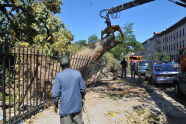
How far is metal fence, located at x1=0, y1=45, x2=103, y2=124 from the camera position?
5.61m

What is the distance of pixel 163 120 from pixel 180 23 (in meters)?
59.0

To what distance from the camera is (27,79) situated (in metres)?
6.74

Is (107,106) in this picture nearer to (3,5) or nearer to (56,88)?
(56,88)

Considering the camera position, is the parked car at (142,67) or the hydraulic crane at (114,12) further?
the parked car at (142,67)

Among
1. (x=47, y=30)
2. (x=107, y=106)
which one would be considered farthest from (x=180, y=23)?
(x=107, y=106)

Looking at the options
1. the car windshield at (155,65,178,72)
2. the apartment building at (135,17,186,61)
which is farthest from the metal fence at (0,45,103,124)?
the apartment building at (135,17,186,61)

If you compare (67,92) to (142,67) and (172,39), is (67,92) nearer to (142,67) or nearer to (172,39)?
(142,67)

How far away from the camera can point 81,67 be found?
1188cm

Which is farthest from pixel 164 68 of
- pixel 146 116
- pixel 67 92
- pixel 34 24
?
pixel 67 92

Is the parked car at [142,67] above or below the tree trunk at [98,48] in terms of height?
below

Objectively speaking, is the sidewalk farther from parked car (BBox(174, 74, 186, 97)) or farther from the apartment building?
the apartment building

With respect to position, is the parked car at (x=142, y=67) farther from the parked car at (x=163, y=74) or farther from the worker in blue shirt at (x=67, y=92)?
the worker in blue shirt at (x=67, y=92)

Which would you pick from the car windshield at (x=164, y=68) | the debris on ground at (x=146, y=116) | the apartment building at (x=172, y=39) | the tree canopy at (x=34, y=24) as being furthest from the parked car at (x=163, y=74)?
the apartment building at (x=172, y=39)

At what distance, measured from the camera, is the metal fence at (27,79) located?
18.4 feet
